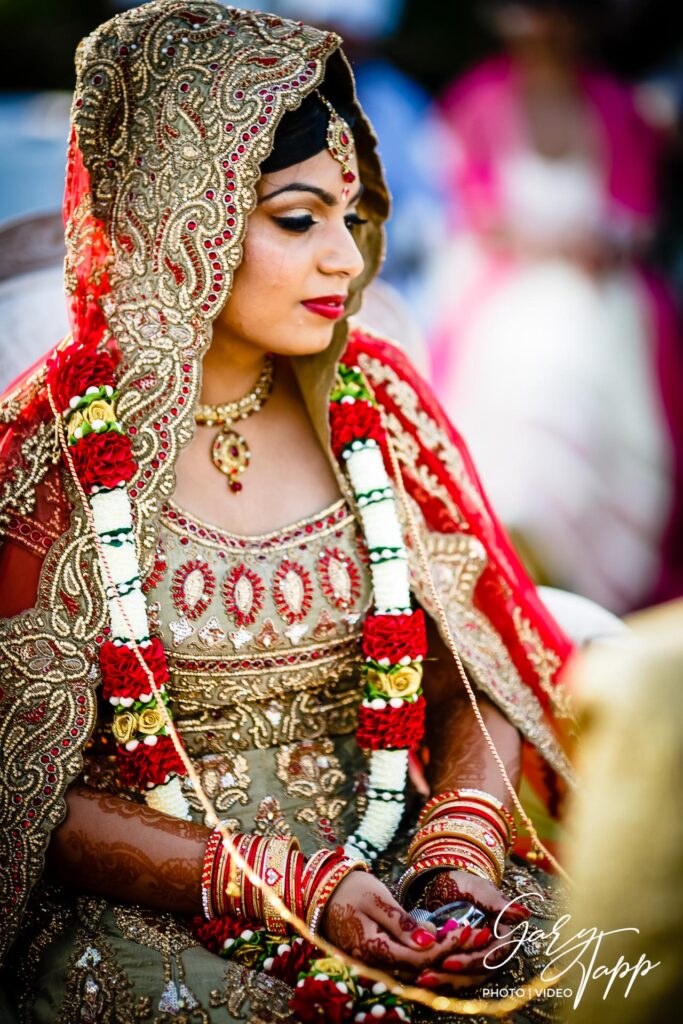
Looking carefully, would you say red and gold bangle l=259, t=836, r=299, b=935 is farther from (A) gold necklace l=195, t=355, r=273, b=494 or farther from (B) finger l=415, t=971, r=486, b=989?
(A) gold necklace l=195, t=355, r=273, b=494

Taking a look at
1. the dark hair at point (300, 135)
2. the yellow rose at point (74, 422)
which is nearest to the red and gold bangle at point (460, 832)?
the yellow rose at point (74, 422)

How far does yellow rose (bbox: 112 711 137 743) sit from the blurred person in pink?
10.5 feet

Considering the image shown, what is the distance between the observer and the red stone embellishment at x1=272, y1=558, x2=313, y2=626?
2.24m

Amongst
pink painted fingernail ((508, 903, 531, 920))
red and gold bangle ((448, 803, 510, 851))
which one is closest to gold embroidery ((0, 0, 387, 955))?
red and gold bangle ((448, 803, 510, 851))

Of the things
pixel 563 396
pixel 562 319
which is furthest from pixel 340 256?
pixel 562 319

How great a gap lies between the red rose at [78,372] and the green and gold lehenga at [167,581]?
1.3 inches

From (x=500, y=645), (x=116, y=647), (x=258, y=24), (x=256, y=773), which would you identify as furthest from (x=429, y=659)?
(x=258, y=24)

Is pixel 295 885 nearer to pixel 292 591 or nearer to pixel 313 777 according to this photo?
pixel 313 777

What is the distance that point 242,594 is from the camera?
2.21 meters

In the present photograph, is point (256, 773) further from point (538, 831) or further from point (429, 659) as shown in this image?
point (538, 831)

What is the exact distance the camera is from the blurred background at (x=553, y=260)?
5422 mm

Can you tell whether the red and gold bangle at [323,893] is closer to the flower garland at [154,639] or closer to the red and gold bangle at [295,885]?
the red and gold bangle at [295,885]

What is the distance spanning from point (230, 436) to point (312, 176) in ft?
1.66

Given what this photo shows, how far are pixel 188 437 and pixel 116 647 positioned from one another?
384 millimetres
